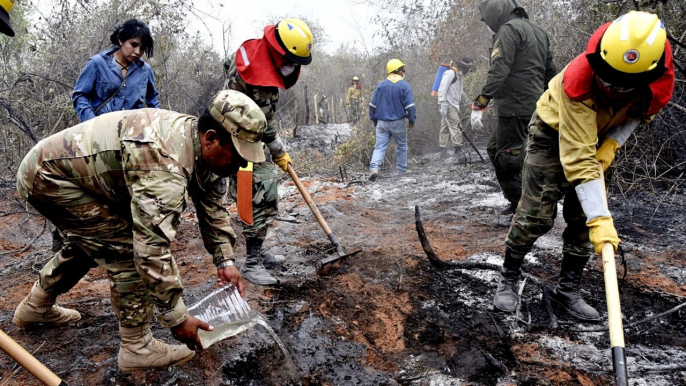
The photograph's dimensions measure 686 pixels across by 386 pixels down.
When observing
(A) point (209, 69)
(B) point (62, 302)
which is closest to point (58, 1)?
(A) point (209, 69)

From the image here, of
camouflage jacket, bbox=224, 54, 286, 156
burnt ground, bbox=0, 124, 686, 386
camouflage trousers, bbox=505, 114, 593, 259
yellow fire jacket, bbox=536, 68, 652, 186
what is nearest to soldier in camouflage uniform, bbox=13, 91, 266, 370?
burnt ground, bbox=0, 124, 686, 386

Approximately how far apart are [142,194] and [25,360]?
685 mm

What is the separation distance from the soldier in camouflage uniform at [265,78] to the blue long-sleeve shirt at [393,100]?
14.8 feet

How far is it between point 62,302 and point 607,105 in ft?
12.0

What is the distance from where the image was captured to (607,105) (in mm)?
2223

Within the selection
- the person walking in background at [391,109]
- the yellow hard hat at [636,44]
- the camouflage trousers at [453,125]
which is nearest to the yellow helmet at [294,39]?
the yellow hard hat at [636,44]

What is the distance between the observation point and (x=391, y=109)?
7.55m

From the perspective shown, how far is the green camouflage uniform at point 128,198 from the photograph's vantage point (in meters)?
1.60

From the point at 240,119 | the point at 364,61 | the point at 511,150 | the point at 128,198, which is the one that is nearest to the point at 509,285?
the point at 511,150

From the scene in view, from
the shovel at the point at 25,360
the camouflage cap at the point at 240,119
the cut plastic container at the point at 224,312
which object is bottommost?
the cut plastic container at the point at 224,312

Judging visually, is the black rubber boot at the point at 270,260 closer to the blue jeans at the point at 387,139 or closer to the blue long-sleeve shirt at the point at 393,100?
the blue jeans at the point at 387,139

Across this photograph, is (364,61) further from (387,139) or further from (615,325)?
(615,325)

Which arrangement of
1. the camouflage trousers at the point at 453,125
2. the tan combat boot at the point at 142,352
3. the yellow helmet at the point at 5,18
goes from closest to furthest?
the yellow helmet at the point at 5,18 → the tan combat boot at the point at 142,352 → the camouflage trousers at the point at 453,125

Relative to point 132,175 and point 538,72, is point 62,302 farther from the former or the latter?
point 538,72
